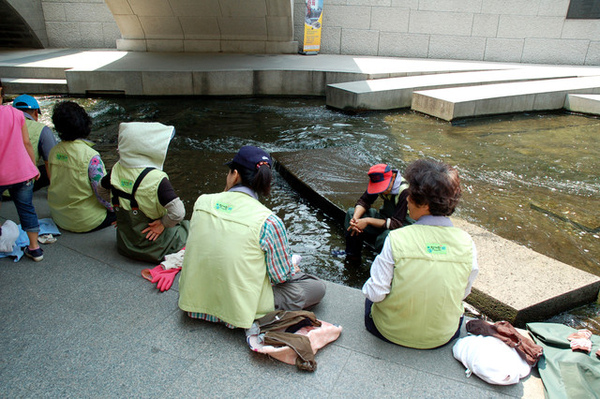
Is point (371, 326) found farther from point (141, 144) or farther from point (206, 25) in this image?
point (206, 25)

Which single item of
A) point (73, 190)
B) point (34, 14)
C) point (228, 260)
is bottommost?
point (73, 190)

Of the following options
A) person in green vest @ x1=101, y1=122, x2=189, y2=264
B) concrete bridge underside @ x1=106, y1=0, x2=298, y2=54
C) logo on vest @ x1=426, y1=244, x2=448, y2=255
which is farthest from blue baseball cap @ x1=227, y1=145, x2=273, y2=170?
concrete bridge underside @ x1=106, y1=0, x2=298, y2=54

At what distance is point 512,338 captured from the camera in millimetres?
2727

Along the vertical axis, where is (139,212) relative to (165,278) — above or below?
above

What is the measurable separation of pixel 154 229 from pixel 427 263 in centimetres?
228

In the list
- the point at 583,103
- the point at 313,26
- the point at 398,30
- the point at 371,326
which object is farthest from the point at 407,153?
the point at 398,30

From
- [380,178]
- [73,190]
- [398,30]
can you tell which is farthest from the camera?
[398,30]

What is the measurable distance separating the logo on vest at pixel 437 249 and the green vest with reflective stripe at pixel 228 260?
3.35 feet

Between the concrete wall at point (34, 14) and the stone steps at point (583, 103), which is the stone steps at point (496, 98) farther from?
the concrete wall at point (34, 14)

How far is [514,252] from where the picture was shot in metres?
4.18

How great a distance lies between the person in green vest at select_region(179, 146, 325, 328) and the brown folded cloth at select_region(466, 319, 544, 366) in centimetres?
133

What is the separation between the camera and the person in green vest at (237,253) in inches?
106

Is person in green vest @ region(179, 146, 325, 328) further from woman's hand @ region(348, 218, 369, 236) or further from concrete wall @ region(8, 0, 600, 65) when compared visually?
concrete wall @ region(8, 0, 600, 65)

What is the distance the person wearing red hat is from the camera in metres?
3.90
